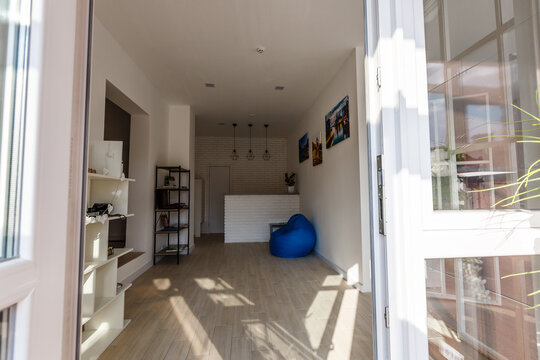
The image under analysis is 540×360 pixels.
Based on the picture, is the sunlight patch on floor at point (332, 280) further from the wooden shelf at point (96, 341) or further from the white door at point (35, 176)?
the white door at point (35, 176)

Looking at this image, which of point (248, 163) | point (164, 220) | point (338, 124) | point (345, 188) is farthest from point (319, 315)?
point (248, 163)

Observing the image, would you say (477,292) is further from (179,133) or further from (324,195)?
(179,133)

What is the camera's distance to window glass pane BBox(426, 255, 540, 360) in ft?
2.72

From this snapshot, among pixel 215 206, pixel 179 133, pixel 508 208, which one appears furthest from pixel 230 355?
pixel 215 206

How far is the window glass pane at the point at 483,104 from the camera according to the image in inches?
33.7

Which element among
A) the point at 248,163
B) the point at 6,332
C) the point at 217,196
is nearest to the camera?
the point at 6,332

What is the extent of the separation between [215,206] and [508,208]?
7.65m

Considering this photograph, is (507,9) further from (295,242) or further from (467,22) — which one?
(295,242)

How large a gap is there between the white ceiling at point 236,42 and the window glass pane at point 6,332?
2701 mm

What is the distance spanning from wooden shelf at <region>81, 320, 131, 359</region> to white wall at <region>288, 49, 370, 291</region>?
2483mm

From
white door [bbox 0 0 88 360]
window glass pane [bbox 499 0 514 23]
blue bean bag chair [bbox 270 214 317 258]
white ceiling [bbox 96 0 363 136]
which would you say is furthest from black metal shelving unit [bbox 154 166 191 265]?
window glass pane [bbox 499 0 514 23]

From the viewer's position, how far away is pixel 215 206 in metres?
8.04

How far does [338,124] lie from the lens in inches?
147

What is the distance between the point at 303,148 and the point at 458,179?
5.10 m
